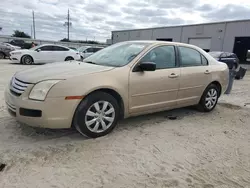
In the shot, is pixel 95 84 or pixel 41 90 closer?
pixel 41 90

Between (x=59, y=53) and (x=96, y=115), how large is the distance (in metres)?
13.0

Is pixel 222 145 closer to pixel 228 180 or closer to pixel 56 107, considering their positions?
pixel 228 180

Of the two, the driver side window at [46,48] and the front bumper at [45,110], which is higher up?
the driver side window at [46,48]

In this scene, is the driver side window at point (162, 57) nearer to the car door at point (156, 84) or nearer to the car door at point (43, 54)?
the car door at point (156, 84)

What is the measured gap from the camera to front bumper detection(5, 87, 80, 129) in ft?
10.6

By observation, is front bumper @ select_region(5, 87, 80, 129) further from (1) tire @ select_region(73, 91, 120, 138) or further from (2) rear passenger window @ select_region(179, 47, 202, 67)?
(2) rear passenger window @ select_region(179, 47, 202, 67)

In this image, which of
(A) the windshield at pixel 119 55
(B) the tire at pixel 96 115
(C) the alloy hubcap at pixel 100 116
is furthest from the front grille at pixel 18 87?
(A) the windshield at pixel 119 55

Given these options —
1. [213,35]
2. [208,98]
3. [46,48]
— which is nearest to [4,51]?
[46,48]

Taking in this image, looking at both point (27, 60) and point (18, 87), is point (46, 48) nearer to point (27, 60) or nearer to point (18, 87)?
point (27, 60)

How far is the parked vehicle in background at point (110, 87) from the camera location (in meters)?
3.29

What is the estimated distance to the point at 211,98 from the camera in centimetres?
546

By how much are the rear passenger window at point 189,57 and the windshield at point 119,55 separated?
847 millimetres

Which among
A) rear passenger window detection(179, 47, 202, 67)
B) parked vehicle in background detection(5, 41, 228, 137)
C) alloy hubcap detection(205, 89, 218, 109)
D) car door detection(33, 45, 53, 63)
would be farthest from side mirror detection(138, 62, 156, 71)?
car door detection(33, 45, 53, 63)

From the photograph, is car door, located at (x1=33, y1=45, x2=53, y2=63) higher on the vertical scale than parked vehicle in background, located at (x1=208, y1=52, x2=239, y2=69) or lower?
lower
